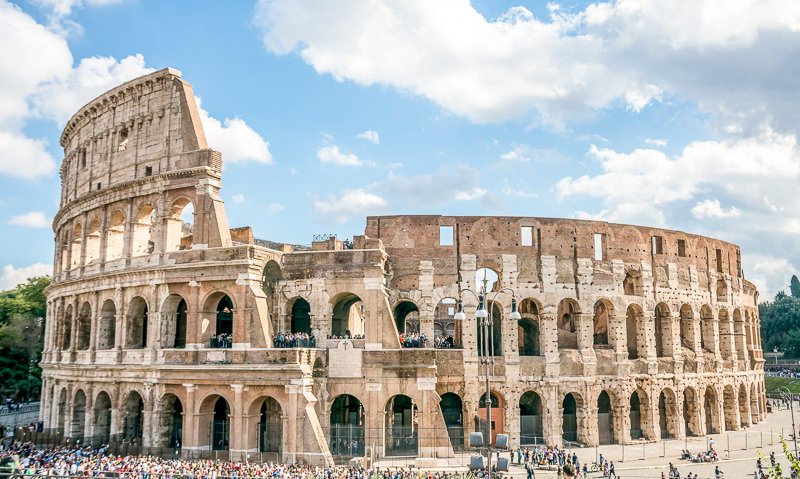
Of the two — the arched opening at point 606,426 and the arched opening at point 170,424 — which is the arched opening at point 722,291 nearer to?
the arched opening at point 606,426

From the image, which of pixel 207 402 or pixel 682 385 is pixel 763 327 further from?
pixel 207 402

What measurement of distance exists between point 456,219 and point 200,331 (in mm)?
13620

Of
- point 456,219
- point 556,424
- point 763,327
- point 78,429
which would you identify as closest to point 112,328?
point 78,429

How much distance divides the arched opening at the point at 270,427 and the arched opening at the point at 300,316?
162 inches

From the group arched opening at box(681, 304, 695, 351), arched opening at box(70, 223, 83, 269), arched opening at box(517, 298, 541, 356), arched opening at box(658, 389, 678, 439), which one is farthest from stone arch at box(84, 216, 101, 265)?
arched opening at box(681, 304, 695, 351)

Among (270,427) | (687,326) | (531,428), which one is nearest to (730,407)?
(687,326)

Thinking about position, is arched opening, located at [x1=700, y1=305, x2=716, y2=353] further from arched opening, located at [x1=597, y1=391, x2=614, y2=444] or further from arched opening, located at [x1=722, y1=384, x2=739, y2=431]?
arched opening, located at [x1=597, y1=391, x2=614, y2=444]

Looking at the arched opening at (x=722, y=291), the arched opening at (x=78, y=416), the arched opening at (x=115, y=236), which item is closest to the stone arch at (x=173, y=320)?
the arched opening at (x=115, y=236)

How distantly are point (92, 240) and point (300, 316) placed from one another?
12.9m

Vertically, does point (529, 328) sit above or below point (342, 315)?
below

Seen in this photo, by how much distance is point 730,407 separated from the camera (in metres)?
40.2

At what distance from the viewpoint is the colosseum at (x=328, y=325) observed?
2942 centimetres

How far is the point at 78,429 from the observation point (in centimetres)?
3431

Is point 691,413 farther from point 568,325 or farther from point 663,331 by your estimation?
point 568,325
